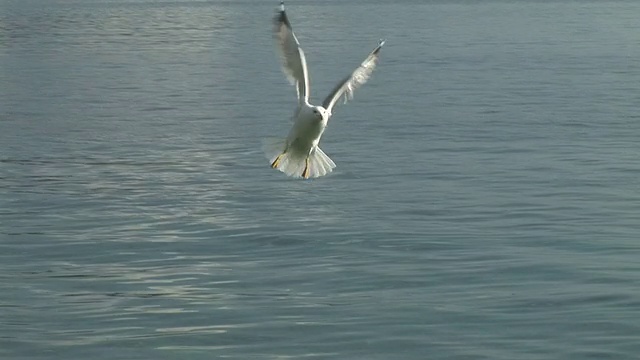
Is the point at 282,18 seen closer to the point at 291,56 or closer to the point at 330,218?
the point at 291,56

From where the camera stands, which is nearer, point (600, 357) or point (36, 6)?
point (600, 357)

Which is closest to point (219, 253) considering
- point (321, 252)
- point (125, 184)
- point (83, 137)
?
point (321, 252)

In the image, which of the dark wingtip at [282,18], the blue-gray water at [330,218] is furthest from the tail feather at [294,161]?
the blue-gray water at [330,218]

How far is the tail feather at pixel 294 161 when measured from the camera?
45.3ft

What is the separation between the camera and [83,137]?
26.1 m

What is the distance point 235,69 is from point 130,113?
10.7 metres

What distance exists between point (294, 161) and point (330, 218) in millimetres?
4913

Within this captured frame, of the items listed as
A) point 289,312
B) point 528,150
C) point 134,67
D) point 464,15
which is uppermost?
point 289,312

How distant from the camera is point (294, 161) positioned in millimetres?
13914

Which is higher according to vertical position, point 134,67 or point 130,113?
point 130,113

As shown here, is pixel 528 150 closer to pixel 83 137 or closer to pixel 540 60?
pixel 83 137

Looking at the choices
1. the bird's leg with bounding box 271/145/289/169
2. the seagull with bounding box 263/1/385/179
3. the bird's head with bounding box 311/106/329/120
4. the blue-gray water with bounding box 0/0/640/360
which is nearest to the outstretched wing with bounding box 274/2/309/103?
the seagull with bounding box 263/1/385/179

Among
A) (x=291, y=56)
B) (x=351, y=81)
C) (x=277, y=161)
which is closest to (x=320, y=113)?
(x=291, y=56)

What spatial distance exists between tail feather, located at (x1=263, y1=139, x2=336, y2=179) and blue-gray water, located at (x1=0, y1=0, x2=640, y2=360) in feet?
4.80
